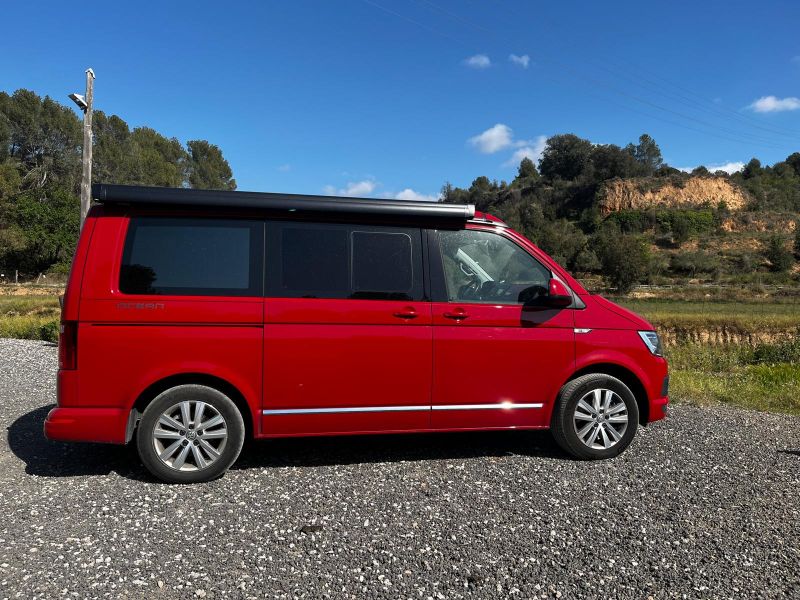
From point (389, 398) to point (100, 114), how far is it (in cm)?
7045

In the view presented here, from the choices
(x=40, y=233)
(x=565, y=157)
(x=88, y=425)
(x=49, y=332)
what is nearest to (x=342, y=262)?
(x=88, y=425)

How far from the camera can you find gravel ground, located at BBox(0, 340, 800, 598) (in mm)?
3008

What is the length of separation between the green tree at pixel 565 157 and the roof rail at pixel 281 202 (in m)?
110

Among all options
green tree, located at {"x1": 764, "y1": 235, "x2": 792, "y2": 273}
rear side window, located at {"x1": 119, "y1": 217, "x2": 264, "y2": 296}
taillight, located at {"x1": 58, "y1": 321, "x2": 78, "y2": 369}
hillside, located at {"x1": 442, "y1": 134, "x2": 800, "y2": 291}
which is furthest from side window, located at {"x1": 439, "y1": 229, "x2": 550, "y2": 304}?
green tree, located at {"x1": 764, "y1": 235, "x2": 792, "y2": 273}

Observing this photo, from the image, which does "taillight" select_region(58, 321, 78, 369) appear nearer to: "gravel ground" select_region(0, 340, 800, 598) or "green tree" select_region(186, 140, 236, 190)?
"gravel ground" select_region(0, 340, 800, 598)

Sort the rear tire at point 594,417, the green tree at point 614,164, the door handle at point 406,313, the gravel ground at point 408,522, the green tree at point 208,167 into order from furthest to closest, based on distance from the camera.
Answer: the green tree at point 614,164 < the green tree at point 208,167 < the rear tire at point 594,417 < the door handle at point 406,313 < the gravel ground at point 408,522

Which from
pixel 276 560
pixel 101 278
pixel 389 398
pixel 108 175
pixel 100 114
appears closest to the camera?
pixel 276 560

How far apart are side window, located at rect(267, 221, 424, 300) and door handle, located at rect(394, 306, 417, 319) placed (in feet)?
0.33

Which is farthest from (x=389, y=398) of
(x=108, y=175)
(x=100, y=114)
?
(x=100, y=114)

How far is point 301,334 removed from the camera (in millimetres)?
4371

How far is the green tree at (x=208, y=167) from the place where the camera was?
236ft

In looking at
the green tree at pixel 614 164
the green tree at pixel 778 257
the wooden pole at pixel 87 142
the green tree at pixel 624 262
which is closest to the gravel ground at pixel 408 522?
the wooden pole at pixel 87 142

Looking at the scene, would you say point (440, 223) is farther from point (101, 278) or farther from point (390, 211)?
point (101, 278)

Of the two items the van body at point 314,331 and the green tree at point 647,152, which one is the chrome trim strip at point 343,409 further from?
the green tree at point 647,152
